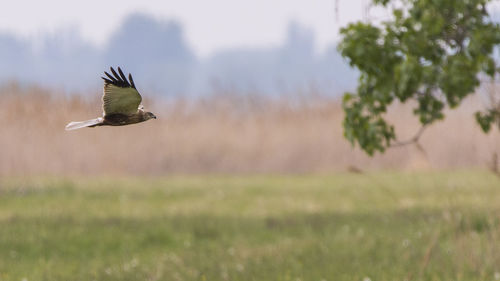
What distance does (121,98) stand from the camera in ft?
6.14

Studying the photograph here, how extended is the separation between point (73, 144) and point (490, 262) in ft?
41.4

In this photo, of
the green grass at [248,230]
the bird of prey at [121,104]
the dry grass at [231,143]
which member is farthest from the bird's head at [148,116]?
the dry grass at [231,143]

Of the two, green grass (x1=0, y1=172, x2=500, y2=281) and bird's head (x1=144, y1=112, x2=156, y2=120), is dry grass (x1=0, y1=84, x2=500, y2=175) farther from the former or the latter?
bird's head (x1=144, y1=112, x2=156, y2=120)

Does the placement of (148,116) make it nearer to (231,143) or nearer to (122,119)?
(122,119)

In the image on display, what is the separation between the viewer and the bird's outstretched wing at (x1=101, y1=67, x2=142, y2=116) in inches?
72.9

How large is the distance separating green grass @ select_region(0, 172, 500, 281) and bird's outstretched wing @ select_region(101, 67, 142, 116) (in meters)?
4.57

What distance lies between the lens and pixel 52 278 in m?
7.17

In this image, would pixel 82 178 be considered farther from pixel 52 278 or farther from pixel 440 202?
pixel 52 278

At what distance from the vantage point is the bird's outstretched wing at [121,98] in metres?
1.85

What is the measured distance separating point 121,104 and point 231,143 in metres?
17.5

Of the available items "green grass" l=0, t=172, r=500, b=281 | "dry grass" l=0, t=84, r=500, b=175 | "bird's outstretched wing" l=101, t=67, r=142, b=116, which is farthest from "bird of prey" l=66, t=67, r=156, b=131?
"dry grass" l=0, t=84, r=500, b=175

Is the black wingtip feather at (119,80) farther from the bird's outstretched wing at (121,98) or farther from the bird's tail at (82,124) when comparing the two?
the bird's tail at (82,124)

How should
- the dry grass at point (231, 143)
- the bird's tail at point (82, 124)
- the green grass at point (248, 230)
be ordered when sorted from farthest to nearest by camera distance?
the dry grass at point (231, 143) → the green grass at point (248, 230) → the bird's tail at point (82, 124)

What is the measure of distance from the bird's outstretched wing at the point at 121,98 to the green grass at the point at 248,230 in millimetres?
4574
